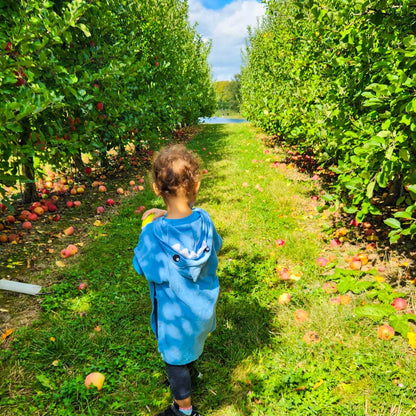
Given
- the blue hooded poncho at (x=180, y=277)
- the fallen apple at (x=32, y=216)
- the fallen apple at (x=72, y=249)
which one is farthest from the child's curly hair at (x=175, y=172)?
the fallen apple at (x=32, y=216)

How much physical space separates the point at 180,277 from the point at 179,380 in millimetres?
735

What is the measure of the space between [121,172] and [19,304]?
542 centimetres

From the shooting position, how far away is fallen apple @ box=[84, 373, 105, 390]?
2.17 metres

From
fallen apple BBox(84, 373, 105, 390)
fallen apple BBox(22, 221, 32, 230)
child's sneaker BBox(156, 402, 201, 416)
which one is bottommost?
child's sneaker BBox(156, 402, 201, 416)

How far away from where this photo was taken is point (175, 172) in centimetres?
172

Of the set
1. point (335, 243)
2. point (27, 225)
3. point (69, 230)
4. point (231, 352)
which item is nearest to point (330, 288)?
point (335, 243)

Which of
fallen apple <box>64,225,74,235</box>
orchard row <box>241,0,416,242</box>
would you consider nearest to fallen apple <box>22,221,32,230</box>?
fallen apple <box>64,225,74,235</box>

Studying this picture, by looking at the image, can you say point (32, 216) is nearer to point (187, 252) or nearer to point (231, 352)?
point (231, 352)

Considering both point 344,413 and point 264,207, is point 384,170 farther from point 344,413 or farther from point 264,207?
point 264,207

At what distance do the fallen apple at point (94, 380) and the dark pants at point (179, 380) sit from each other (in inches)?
25.5

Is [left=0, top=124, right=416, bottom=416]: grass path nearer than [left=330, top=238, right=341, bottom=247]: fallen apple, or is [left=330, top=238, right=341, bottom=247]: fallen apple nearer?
[left=0, top=124, right=416, bottom=416]: grass path

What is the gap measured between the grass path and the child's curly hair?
154 cm

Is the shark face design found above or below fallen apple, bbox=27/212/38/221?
above

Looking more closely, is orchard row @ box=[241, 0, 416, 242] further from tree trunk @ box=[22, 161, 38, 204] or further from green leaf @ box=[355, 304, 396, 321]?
tree trunk @ box=[22, 161, 38, 204]
